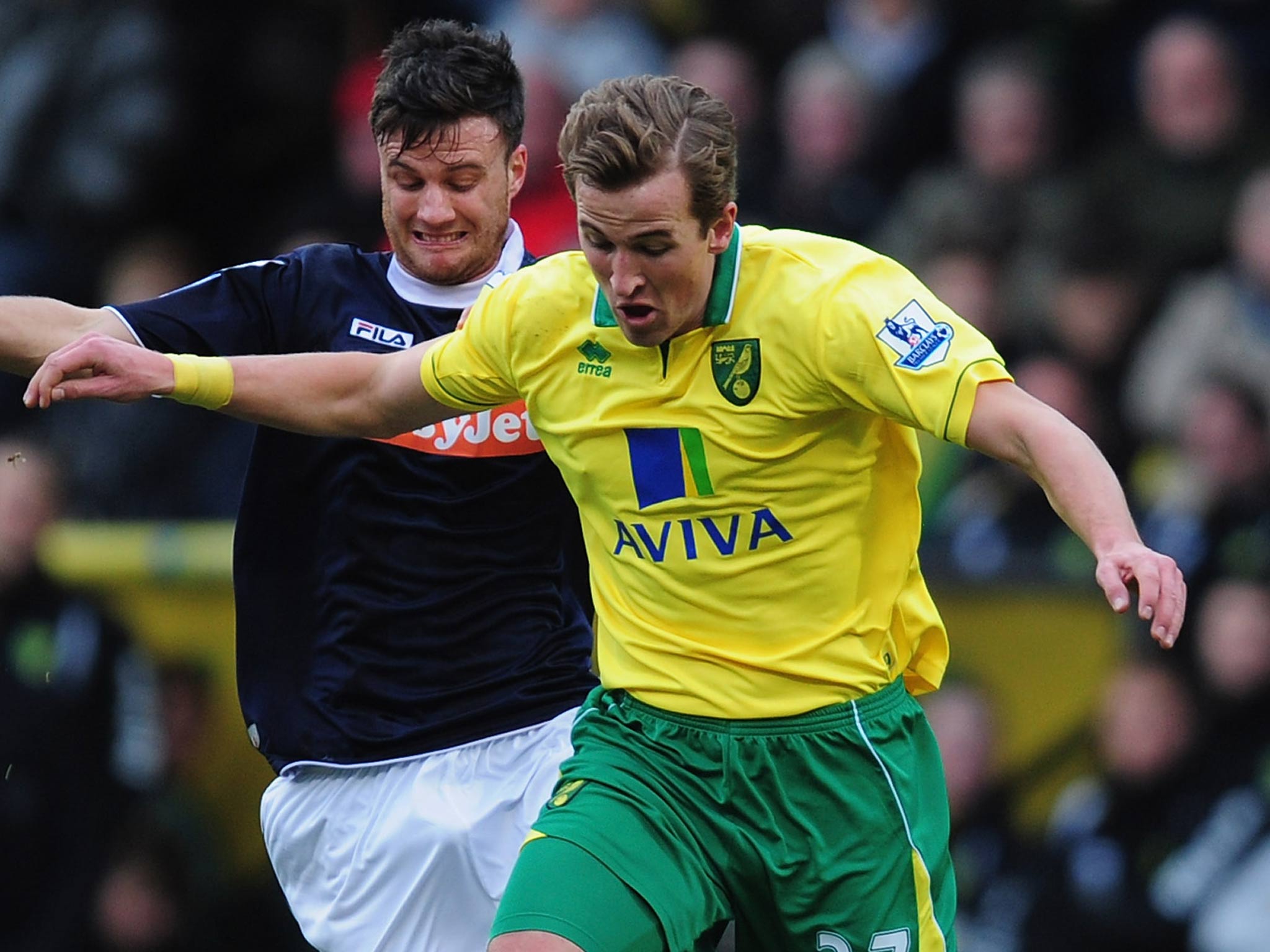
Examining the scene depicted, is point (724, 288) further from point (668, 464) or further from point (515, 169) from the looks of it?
point (515, 169)

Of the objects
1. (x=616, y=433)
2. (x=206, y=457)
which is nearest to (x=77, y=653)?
(x=206, y=457)

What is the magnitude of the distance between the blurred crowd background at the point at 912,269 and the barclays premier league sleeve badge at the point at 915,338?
3.42 meters

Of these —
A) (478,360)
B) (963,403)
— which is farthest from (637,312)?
(963,403)

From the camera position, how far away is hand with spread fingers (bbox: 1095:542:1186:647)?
345cm

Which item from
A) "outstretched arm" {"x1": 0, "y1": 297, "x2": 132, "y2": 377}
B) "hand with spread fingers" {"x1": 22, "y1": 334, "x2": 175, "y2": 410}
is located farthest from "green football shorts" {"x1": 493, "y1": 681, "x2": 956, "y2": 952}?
"outstretched arm" {"x1": 0, "y1": 297, "x2": 132, "y2": 377}

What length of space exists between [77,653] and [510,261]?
4912 mm

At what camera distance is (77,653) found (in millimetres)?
9219

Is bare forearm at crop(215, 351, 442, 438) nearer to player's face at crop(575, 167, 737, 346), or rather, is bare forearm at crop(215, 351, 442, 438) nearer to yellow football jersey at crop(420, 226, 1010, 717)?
yellow football jersey at crop(420, 226, 1010, 717)

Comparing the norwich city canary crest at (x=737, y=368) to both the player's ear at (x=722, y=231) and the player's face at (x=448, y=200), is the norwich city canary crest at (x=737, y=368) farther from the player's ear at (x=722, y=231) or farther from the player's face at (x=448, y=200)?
the player's face at (x=448, y=200)

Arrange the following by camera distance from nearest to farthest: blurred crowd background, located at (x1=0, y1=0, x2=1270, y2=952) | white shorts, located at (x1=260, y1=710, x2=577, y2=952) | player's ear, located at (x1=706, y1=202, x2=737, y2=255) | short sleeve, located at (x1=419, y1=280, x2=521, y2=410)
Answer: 1. player's ear, located at (x1=706, y1=202, x2=737, y2=255)
2. short sleeve, located at (x1=419, y1=280, x2=521, y2=410)
3. white shorts, located at (x1=260, y1=710, x2=577, y2=952)
4. blurred crowd background, located at (x1=0, y1=0, x2=1270, y2=952)

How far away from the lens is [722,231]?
412 cm

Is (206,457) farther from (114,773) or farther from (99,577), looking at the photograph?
(114,773)

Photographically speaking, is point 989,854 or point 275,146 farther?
point 275,146

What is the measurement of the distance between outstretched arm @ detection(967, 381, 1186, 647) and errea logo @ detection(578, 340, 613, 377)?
792 millimetres
